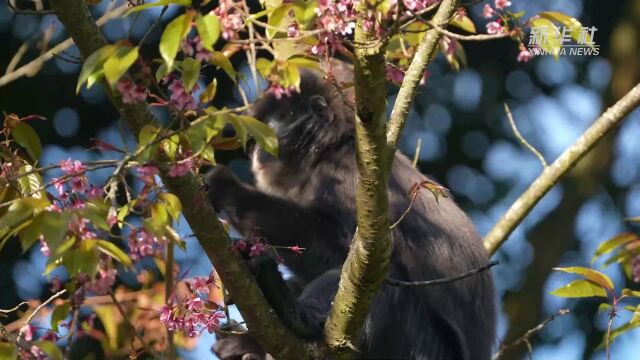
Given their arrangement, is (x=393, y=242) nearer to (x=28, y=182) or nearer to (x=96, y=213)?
(x=28, y=182)

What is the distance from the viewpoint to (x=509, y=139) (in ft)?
33.4

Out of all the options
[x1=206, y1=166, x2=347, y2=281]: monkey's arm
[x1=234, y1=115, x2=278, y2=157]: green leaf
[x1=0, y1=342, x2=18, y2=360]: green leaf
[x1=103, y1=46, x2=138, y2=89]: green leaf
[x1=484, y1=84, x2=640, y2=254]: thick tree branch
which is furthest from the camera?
[x1=206, y1=166, x2=347, y2=281]: monkey's arm

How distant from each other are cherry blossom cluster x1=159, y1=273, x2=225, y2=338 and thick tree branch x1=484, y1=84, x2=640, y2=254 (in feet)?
6.97

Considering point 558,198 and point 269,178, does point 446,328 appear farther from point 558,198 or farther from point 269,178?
point 558,198

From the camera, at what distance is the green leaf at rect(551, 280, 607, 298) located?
10.7 feet

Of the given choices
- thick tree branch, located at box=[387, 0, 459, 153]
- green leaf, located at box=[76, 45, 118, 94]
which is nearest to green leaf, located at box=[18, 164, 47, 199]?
green leaf, located at box=[76, 45, 118, 94]

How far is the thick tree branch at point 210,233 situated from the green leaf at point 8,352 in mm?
552

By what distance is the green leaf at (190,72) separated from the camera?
2473mm

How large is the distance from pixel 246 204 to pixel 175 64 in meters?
2.38

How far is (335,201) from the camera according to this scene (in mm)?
4930

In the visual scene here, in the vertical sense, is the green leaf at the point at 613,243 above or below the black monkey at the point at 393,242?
above

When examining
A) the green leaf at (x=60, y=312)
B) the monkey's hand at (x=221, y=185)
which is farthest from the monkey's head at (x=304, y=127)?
the green leaf at (x=60, y=312)

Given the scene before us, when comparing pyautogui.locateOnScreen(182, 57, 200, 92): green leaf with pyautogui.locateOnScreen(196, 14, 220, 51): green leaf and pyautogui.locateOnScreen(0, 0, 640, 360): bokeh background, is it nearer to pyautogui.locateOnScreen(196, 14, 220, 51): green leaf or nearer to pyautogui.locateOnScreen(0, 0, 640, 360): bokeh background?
pyautogui.locateOnScreen(196, 14, 220, 51): green leaf

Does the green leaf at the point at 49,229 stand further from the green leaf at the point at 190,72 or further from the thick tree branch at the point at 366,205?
the thick tree branch at the point at 366,205
